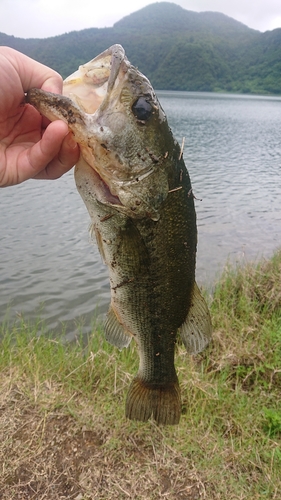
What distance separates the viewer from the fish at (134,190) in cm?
199

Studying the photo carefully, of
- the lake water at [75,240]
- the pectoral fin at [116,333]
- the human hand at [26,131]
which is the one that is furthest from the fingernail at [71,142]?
the lake water at [75,240]

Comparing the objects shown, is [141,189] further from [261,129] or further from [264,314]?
[261,129]

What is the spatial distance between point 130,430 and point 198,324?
162 cm

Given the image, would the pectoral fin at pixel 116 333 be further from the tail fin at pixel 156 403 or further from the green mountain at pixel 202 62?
the green mountain at pixel 202 62

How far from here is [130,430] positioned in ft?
11.7

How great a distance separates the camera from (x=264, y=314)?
5.88 m

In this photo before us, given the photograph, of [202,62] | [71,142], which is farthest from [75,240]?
[202,62]

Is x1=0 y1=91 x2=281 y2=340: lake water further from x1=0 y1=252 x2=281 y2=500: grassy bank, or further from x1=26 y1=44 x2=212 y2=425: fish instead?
x1=26 y1=44 x2=212 y2=425: fish

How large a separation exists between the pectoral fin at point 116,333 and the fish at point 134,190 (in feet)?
0.35

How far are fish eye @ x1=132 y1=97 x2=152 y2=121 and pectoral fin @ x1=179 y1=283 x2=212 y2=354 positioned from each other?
1134 millimetres

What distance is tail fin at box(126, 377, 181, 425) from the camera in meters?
A: 2.76

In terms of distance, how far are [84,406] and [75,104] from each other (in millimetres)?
2916

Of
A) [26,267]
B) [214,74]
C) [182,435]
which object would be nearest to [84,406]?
[182,435]

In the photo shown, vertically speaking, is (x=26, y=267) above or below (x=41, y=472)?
below
